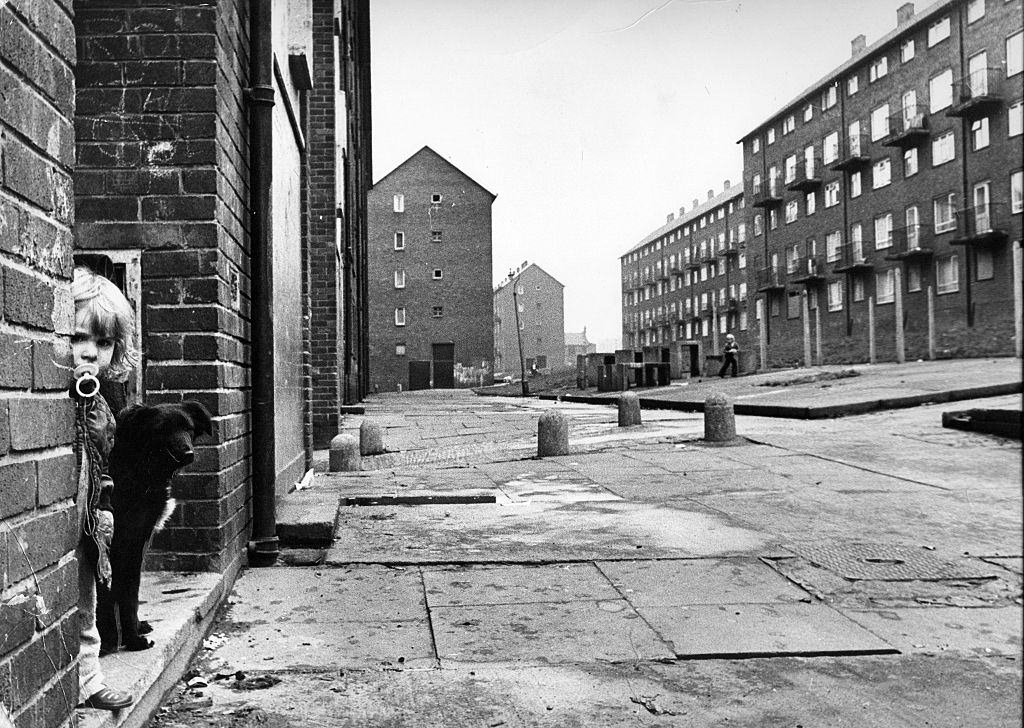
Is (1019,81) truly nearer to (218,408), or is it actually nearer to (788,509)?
(218,408)

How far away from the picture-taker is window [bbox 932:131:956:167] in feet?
104

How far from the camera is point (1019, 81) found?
2.23 ft

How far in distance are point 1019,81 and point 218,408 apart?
144 inches

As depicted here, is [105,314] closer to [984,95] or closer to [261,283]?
[261,283]

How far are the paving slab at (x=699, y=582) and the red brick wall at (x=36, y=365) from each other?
2660 millimetres

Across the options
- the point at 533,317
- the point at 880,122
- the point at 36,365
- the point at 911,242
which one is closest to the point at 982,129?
the point at 36,365

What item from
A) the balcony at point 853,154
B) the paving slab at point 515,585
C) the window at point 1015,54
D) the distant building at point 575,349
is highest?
the balcony at point 853,154

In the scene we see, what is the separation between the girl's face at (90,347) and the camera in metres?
2.42

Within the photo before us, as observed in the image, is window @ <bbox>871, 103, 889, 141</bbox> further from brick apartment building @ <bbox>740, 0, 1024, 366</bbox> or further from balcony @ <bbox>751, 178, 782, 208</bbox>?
balcony @ <bbox>751, 178, 782, 208</bbox>

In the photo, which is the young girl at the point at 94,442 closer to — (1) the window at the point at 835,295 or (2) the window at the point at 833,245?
(1) the window at the point at 835,295

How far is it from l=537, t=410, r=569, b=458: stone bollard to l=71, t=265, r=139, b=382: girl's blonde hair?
794 cm

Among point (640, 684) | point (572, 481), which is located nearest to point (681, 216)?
point (572, 481)

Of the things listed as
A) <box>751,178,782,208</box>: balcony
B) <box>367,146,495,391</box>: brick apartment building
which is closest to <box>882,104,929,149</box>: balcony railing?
<box>751,178,782,208</box>: balcony

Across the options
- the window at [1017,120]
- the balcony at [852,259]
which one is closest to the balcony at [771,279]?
the balcony at [852,259]
